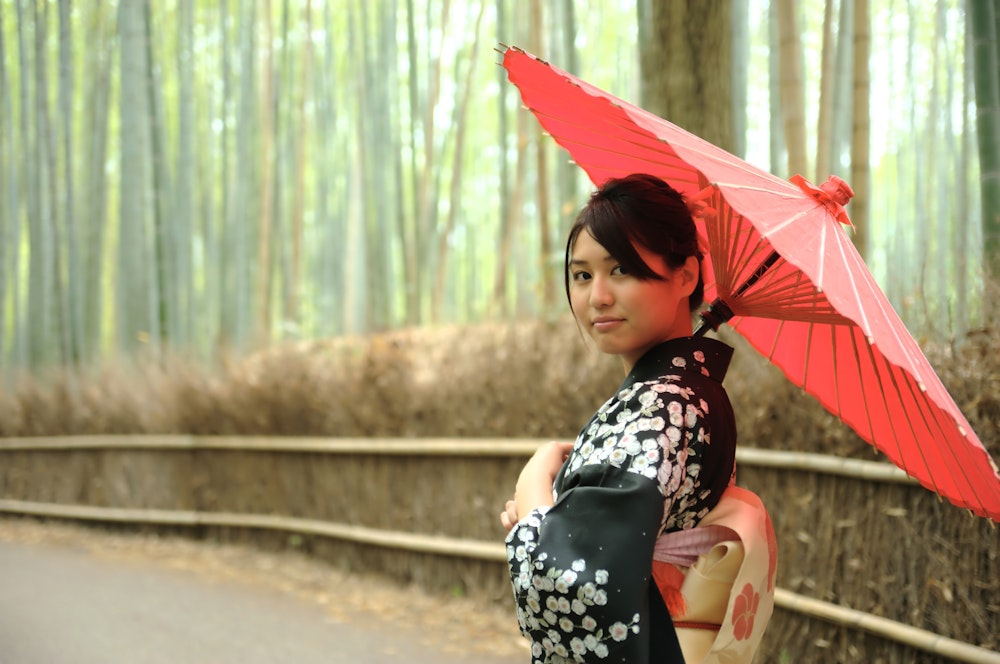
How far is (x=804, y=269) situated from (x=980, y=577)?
5.96 feet

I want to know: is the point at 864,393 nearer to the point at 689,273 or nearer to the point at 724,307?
the point at 724,307

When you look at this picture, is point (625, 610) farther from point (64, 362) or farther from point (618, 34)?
point (618, 34)

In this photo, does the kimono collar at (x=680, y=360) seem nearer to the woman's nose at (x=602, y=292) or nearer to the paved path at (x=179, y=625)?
the woman's nose at (x=602, y=292)

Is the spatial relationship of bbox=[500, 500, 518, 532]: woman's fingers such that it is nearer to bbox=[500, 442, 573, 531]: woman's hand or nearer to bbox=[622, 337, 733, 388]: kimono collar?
bbox=[500, 442, 573, 531]: woman's hand

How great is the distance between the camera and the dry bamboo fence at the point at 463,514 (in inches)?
105

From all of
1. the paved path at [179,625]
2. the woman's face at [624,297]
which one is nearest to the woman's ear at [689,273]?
the woman's face at [624,297]

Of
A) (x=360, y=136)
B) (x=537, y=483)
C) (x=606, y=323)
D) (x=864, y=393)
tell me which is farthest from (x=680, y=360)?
(x=360, y=136)

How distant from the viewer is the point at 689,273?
1379 millimetres

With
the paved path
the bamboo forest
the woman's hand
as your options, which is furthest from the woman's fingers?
the paved path

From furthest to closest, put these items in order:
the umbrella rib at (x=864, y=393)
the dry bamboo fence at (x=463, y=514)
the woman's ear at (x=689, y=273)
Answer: the dry bamboo fence at (x=463, y=514) < the umbrella rib at (x=864, y=393) < the woman's ear at (x=689, y=273)

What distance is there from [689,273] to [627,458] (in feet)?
1.05

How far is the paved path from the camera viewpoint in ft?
12.6

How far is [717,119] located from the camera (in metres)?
3.64

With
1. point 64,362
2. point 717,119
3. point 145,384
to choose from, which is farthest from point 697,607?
point 64,362
